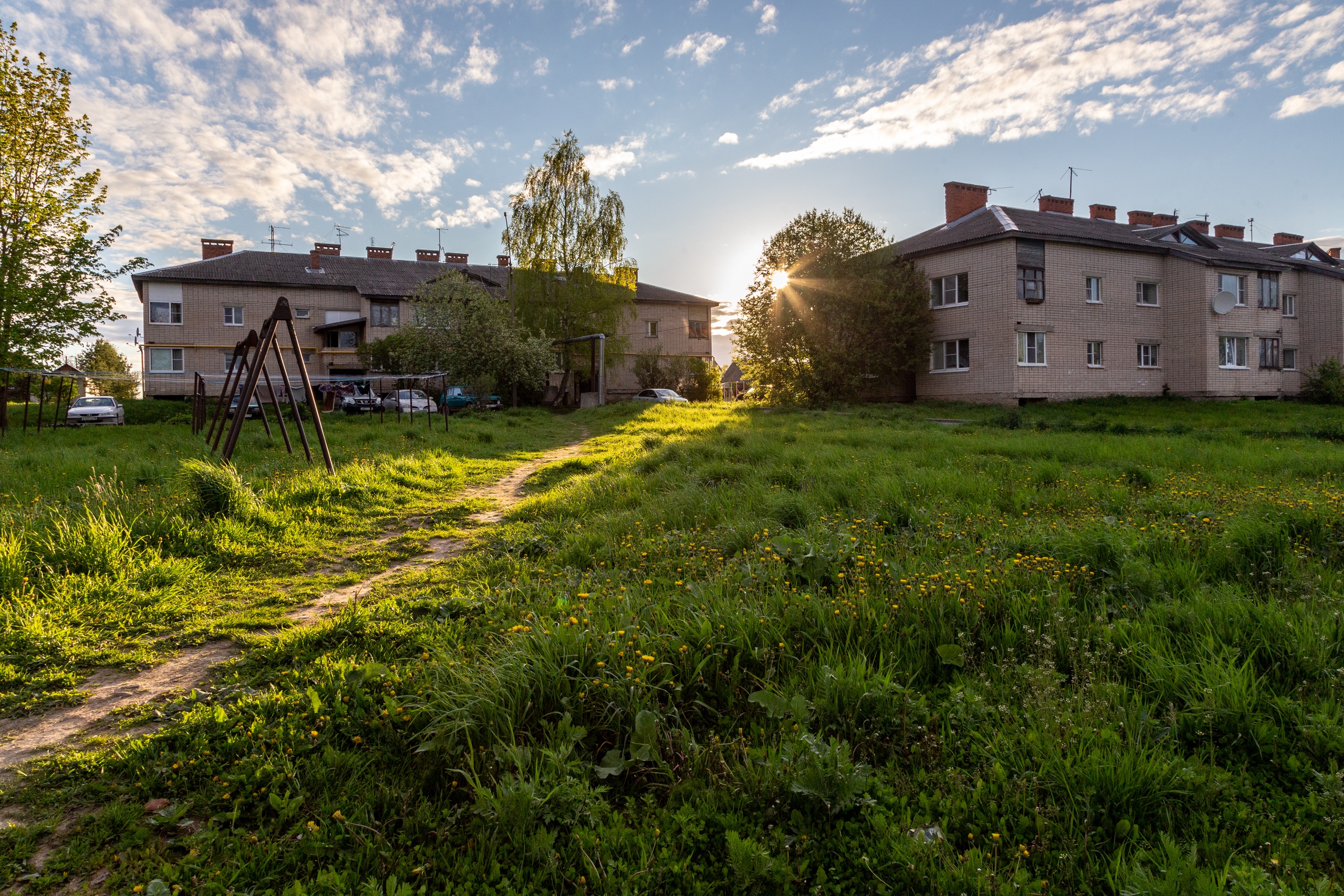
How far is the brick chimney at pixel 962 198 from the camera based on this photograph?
33031 millimetres

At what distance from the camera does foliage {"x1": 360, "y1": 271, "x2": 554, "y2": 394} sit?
3020 centimetres

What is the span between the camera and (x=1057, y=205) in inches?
1366

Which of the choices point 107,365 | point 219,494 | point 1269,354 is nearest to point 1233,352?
point 1269,354

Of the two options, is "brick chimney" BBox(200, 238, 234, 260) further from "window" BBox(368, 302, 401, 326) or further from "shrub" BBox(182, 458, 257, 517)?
"shrub" BBox(182, 458, 257, 517)

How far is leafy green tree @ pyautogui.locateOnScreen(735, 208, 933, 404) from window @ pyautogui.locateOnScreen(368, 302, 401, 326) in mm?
24414

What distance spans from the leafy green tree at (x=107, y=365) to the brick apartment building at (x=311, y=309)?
1612 centimetres

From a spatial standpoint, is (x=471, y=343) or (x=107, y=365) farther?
(x=107, y=365)

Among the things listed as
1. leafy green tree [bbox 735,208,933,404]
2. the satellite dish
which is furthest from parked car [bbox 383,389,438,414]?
the satellite dish

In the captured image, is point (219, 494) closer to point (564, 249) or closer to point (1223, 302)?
point (564, 249)

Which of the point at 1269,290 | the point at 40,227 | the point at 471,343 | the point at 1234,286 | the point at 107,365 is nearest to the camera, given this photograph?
the point at 40,227

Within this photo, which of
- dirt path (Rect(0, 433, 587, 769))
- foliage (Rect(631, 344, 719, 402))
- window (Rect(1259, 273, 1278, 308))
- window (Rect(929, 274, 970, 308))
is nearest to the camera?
dirt path (Rect(0, 433, 587, 769))

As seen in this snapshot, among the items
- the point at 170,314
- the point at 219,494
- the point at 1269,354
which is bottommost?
the point at 219,494

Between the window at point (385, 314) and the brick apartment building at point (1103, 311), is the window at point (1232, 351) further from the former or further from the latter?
the window at point (385, 314)

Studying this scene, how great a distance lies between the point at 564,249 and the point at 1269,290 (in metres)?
34.3
